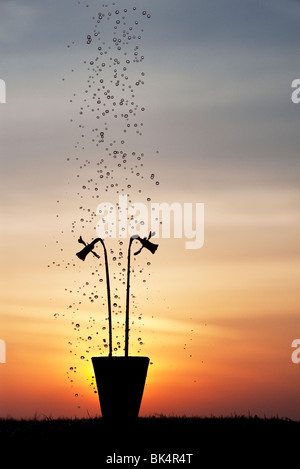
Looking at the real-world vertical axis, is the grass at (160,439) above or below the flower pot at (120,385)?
below

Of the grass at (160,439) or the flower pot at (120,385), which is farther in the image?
the flower pot at (120,385)

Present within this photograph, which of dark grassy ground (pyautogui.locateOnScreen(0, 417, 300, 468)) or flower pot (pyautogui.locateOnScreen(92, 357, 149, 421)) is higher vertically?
flower pot (pyautogui.locateOnScreen(92, 357, 149, 421))

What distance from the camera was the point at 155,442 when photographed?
161 inches

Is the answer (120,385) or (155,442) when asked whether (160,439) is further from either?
(120,385)

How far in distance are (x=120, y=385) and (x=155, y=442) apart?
598 millimetres

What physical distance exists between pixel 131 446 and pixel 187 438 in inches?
14.3

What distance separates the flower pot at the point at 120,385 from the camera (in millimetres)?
4617

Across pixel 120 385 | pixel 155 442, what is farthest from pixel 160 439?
pixel 120 385

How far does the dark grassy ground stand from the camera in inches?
151

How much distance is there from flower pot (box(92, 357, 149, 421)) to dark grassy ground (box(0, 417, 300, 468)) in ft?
0.27

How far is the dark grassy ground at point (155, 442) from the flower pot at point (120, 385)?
3.2 inches
